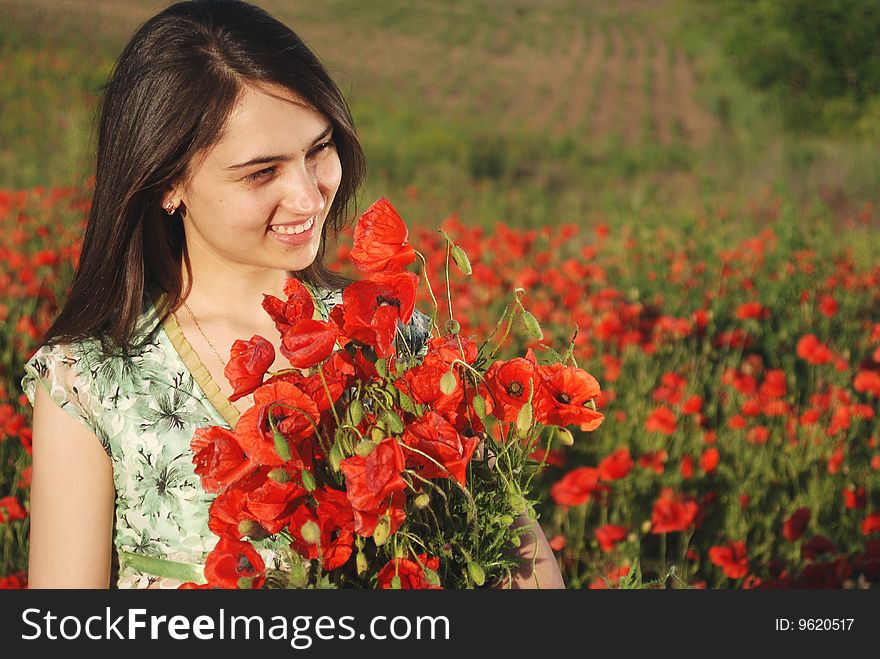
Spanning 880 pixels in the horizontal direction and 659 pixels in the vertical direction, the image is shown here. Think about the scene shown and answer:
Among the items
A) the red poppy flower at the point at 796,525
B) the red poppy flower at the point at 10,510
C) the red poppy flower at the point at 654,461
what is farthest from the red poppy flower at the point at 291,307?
the red poppy flower at the point at 654,461

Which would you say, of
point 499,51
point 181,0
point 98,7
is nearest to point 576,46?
point 499,51

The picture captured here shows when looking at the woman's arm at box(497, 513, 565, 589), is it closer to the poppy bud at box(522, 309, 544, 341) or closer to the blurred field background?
the blurred field background

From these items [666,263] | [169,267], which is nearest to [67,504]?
[169,267]

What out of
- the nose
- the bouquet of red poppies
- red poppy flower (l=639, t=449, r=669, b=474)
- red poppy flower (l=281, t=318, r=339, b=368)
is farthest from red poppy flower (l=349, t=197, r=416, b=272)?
red poppy flower (l=639, t=449, r=669, b=474)

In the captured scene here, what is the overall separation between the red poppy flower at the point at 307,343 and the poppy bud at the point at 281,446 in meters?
0.07

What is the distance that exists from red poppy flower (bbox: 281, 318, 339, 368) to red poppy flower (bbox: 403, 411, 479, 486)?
0.10m

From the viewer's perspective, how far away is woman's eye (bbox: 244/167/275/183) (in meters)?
1.31

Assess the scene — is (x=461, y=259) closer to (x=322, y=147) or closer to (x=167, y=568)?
(x=322, y=147)

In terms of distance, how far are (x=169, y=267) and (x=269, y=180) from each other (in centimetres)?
35

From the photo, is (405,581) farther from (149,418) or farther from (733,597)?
(149,418)

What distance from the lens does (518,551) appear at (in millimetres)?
1172

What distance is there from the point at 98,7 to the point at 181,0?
5642 mm

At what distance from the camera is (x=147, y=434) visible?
145cm

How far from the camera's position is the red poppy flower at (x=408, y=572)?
818 millimetres
